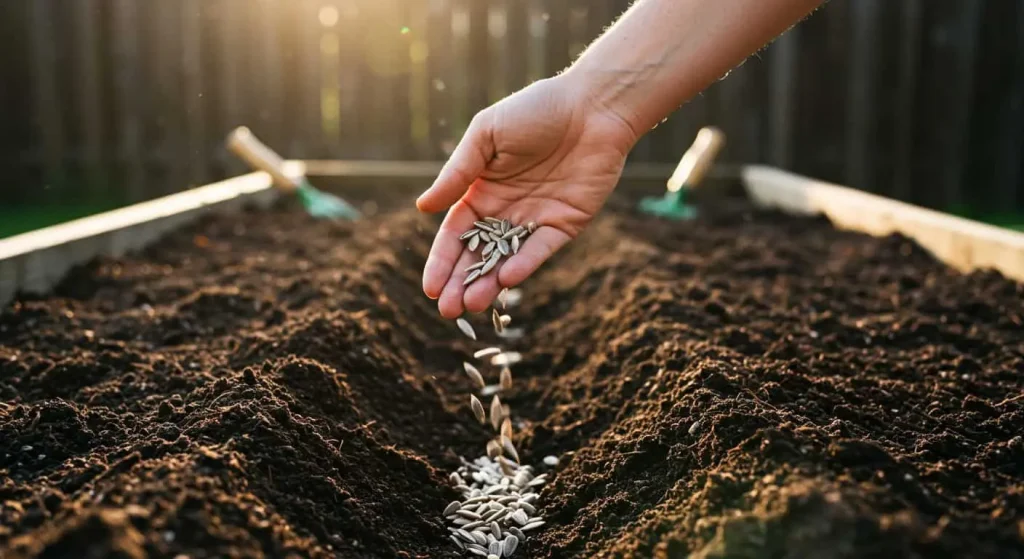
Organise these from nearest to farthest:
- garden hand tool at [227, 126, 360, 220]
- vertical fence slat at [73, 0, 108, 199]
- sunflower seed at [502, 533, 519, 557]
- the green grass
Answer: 1. sunflower seed at [502, 533, 519, 557]
2. garden hand tool at [227, 126, 360, 220]
3. the green grass
4. vertical fence slat at [73, 0, 108, 199]

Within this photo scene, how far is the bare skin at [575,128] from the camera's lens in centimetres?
234

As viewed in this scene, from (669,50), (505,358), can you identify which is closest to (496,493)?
(505,358)

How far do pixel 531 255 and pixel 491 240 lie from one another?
4.7 inches

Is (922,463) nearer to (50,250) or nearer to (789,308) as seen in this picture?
(789,308)

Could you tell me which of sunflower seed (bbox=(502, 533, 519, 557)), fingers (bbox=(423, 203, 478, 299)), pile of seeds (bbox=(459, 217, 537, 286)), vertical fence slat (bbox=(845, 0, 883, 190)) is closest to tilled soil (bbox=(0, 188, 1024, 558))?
sunflower seed (bbox=(502, 533, 519, 557))

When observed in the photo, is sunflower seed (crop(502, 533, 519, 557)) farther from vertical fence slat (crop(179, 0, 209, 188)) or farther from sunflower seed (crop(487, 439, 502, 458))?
vertical fence slat (crop(179, 0, 209, 188))

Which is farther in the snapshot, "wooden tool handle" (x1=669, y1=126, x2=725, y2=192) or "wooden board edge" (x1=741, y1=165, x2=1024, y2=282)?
"wooden tool handle" (x1=669, y1=126, x2=725, y2=192)

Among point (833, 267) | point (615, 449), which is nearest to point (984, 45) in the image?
point (833, 267)

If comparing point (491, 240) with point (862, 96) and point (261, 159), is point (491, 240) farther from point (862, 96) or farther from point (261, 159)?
point (862, 96)

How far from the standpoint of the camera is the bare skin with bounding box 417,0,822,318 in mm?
2338

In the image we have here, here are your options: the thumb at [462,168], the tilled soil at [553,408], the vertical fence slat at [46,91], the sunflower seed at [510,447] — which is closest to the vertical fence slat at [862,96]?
the tilled soil at [553,408]

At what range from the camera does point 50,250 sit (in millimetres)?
3395

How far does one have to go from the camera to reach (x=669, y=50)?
2414 millimetres

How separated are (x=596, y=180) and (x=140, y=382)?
4.35 feet
